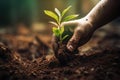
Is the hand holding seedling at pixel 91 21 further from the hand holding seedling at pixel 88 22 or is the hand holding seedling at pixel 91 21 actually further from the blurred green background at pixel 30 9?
the blurred green background at pixel 30 9

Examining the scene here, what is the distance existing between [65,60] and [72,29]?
408 millimetres

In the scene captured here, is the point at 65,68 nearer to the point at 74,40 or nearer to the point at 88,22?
the point at 74,40

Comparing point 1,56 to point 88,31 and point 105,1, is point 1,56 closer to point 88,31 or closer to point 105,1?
point 88,31

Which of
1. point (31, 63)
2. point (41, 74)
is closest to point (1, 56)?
point (31, 63)

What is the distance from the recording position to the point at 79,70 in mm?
2121

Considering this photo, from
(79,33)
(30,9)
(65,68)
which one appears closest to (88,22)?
(79,33)

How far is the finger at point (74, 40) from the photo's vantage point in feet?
7.61

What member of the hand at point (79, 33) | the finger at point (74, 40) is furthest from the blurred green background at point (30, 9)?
the finger at point (74, 40)

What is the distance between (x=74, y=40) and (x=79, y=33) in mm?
88

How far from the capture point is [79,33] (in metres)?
2.36

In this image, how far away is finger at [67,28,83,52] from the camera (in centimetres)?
232

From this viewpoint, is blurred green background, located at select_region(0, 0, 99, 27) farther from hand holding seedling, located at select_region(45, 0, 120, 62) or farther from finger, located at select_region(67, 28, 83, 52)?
finger, located at select_region(67, 28, 83, 52)

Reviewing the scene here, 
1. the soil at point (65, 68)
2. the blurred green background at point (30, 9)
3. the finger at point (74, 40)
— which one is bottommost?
the soil at point (65, 68)

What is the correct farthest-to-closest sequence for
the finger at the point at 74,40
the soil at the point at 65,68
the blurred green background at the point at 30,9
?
the blurred green background at the point at 30,9 → the finger at the point at 74,40 → the soil at the point at 65,68
